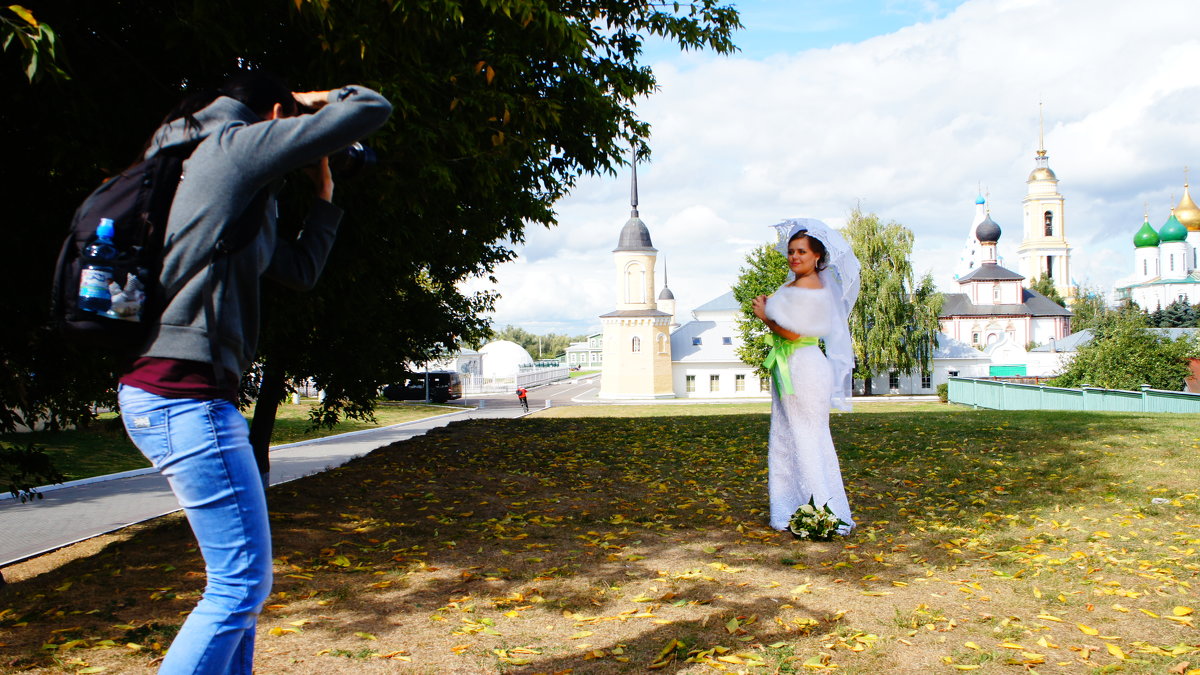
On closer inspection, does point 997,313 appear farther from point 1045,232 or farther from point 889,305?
point 889,305

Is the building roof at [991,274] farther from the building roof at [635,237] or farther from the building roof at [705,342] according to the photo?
the building roof at [635,237]

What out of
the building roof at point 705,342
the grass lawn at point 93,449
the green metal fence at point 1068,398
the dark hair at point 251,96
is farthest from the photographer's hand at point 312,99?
the building roof at point 705,342

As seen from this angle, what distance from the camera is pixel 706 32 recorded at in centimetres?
888

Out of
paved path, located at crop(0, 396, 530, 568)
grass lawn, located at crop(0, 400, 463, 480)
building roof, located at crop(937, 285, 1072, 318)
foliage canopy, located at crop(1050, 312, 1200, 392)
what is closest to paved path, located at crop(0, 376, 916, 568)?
paved path, located at crop(0, 396, 530, 568)

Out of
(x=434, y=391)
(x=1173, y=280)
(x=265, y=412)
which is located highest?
(x=1173, y=280)

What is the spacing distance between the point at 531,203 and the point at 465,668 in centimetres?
750

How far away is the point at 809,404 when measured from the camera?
20.5ft

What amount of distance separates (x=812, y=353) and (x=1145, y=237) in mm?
150997

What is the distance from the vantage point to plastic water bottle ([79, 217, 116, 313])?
7.38 ft

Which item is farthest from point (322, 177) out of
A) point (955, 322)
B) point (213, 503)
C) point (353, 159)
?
point (955, 322)

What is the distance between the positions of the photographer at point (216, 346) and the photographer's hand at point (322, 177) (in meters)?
0.26

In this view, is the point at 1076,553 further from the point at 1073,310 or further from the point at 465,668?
the point at 1073,310

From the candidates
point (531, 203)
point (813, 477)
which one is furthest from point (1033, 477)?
point (531, 203)

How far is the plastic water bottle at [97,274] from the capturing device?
2.25 m
